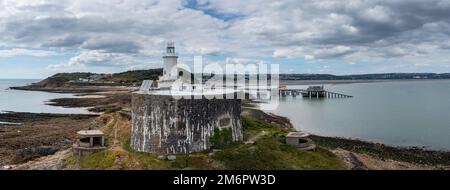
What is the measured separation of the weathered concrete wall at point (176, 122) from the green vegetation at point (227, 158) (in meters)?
0.48

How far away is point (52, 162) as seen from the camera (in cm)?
1980

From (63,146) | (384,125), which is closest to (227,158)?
(63,146)

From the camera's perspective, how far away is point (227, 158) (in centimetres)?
1730

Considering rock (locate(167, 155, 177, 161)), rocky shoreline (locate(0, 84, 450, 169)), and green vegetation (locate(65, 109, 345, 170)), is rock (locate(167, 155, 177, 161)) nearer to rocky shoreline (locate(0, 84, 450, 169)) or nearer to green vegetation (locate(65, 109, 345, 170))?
green vegetation (locate(65, 109, 345, 170))

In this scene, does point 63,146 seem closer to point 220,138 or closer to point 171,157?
point 171,157

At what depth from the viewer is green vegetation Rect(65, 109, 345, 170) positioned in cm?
1686

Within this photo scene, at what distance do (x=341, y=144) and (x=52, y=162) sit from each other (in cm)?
1762

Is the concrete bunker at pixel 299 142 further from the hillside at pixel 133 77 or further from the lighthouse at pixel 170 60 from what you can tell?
the hillside at pixel 133 77

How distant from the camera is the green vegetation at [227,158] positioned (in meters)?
16.9

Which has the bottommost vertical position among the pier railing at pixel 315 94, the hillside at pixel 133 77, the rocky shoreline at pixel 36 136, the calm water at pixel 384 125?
the calm water at pixel 384 125

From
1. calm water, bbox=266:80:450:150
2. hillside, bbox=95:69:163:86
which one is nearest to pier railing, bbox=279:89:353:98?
calm water, bbox=266:80:450:150

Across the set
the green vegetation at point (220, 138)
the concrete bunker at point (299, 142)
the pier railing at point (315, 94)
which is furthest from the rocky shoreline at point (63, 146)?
the pier railing at point (315, 94)
